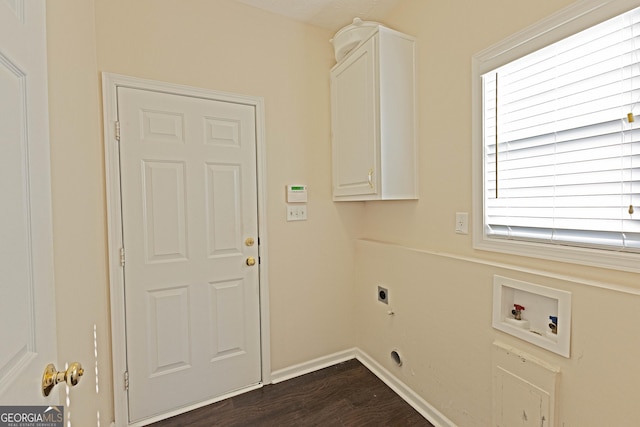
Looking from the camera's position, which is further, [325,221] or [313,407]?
[325,221]

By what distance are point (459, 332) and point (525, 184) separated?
0.87 metres

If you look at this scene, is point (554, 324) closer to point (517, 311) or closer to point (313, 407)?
point (517, 311)

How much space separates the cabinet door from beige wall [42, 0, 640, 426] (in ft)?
0.48

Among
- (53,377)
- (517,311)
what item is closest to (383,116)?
(517,311)

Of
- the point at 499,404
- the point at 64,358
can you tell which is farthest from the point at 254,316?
the point at 499,404

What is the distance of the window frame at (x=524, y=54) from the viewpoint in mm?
1036

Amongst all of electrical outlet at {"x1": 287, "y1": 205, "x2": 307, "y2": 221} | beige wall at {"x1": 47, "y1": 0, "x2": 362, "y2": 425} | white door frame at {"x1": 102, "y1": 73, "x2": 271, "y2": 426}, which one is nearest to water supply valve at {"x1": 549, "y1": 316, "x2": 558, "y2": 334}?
beige wall at {"x1": 47, "y1": 0, "x2": 362, "y2": 425}

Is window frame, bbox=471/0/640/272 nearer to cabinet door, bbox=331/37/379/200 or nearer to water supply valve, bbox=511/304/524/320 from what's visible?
water supply valve, bbox=511/304/524/320

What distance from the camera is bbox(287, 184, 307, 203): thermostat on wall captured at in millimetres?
2186

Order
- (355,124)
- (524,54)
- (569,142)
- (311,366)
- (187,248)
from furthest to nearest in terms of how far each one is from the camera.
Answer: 1. (311,366)
2. (355,124)
3. (187,248)
4. (524,54)
5. (569,142)

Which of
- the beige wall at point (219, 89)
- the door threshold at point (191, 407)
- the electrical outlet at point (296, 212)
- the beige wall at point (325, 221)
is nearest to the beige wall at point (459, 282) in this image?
the beige wall at point (325, 221)

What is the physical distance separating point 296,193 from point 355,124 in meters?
0.67

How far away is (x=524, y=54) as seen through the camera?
1.29 metres

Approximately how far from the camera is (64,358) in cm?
104
